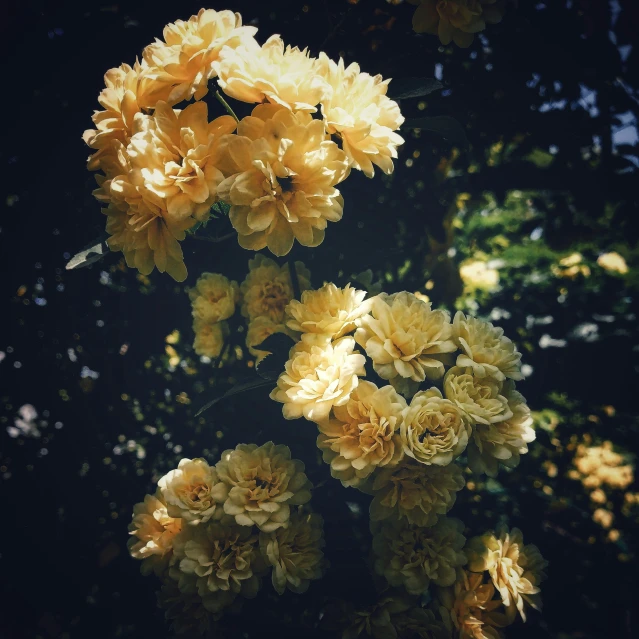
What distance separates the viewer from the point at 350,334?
98 cm

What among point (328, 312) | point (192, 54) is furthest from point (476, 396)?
point (192, 54)

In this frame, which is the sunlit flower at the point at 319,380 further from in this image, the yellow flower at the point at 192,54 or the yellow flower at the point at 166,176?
the yellow flower at the point at 192,54

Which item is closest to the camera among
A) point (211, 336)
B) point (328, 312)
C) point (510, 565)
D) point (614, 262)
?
point (328, 312)

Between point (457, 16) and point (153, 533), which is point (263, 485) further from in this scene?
point (457, 16)

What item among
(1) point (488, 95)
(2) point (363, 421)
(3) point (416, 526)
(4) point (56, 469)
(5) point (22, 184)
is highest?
(5) point (22, 184)

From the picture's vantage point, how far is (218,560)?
92 centimetres

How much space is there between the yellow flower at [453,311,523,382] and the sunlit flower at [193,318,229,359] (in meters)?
0.70

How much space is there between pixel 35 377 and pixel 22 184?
709 mm

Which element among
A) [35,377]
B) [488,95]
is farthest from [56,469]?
[488,95]

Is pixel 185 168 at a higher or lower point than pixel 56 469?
higher

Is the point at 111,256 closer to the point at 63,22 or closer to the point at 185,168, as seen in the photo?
the point at 63,22

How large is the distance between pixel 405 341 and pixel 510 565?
26.0 inches

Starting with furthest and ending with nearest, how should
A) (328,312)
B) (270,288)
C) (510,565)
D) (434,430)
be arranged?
(270,288) < (510,565) < (328,312) < (434,430)

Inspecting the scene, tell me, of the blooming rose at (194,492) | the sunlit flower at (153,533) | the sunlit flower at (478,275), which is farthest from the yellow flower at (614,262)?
the sunlit flower at (153,533)
